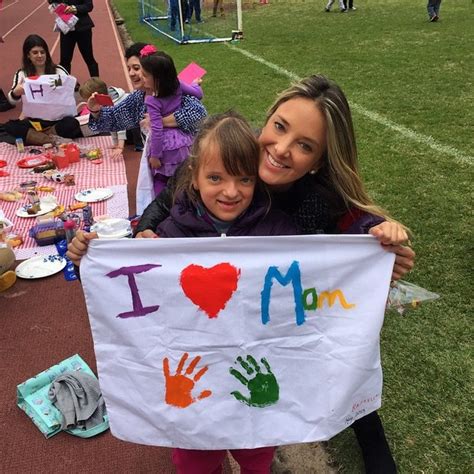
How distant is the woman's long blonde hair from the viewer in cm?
198

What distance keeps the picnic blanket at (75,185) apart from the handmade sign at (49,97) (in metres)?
0.52

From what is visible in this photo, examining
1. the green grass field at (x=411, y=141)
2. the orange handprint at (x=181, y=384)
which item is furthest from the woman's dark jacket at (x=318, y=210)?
the green grass field at (x=411, y=141)

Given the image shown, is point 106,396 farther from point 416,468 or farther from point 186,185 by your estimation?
point 416,468

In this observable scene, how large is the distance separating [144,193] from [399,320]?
6.71 feet

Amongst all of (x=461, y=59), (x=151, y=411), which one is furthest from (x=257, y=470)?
(x=461, y=59)

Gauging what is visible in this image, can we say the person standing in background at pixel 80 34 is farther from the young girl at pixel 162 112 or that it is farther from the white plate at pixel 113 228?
the white plate at pixel 113 228

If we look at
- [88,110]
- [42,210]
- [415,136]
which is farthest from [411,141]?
[42,210]

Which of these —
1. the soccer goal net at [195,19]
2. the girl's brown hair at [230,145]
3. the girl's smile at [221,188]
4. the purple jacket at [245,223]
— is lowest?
the soccer goal net at [195,19]

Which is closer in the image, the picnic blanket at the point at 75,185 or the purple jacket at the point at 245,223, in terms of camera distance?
the purple jacket at the point at 245,223

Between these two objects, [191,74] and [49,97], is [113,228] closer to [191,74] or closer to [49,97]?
[191,74]

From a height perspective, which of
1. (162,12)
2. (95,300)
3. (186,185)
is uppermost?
(186,185)

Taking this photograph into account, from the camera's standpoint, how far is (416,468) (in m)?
2.55

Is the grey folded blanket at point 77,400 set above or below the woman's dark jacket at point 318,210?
below

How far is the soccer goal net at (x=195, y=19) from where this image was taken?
1440cm
